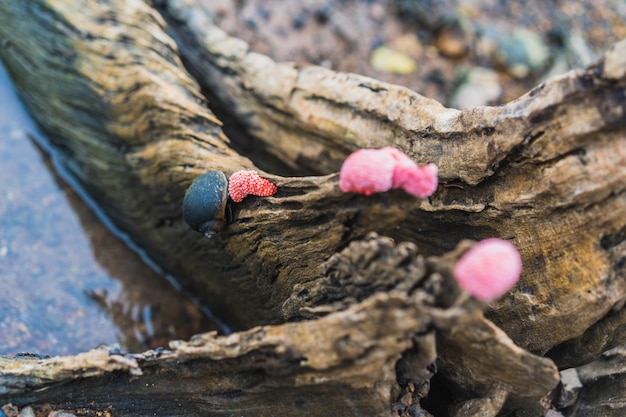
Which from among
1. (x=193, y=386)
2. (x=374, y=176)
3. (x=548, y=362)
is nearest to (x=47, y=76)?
(x=193, y=386)

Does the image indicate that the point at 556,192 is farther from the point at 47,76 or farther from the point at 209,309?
the point at 47,76

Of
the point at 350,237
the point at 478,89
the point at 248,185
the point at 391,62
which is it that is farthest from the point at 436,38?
the point at 350,237

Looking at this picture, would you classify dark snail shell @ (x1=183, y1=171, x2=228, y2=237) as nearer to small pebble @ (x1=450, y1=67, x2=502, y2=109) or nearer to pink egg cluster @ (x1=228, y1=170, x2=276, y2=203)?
pink egg cluster @ (x1=228, y1=170, x2=276, y2=203)

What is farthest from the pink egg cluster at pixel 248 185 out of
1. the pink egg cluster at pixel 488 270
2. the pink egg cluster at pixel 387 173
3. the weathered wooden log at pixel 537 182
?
the pink egg cluster at pixel 488 270

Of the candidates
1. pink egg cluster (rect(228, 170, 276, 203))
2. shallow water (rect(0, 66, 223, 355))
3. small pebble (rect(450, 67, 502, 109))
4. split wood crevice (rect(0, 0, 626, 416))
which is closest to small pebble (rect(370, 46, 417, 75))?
small pebble (rect(450, 67, 502, 109))

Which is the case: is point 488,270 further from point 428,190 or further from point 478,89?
point 478,89

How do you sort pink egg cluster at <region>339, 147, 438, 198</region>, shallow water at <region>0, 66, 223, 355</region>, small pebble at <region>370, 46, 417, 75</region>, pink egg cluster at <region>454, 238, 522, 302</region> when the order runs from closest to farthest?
pink egg cluster at <region>454, 238, 522, 302</region>
pink egg cluster at <region>339, 147, 438, 198</region>
shallow water at <region>0, 66, 223, 355</region>
small pebble at <region>370, 46, 417, 75</region>
